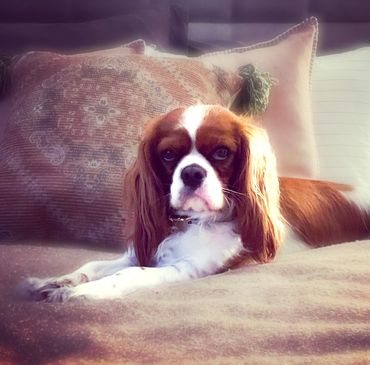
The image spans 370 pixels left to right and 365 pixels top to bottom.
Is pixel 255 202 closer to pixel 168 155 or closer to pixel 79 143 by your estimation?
pixel 168 155

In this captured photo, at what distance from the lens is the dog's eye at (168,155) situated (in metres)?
0.87

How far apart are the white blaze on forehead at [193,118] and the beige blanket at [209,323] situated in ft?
0.70

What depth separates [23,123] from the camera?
95 centimetres

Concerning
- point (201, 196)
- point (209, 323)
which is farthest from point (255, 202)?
point (209, 323)

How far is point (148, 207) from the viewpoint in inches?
34.9

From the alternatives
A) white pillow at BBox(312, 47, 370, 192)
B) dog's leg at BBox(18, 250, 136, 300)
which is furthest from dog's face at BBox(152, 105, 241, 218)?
white pillow at BBox(312, 47, 370, 192)

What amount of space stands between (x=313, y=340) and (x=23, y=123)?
0.57 m

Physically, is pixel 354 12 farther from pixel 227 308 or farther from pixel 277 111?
pixel 227 308

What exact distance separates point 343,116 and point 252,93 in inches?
9.8

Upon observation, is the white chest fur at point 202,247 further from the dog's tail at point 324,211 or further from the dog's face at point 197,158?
the dog's tail at point 324,211

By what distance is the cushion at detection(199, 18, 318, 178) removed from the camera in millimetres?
1077

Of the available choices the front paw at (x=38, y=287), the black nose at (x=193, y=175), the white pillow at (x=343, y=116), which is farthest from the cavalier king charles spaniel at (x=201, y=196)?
the white pillow at (x=343, y=116)

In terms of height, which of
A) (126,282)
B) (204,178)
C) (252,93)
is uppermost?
(252,93)

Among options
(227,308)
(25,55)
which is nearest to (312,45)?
(25,55)
